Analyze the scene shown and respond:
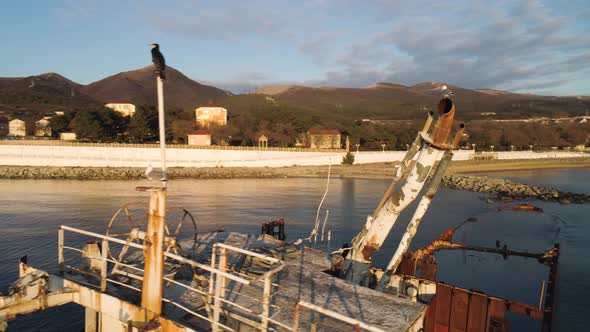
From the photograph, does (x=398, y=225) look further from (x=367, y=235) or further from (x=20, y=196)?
(x=20, y=196)

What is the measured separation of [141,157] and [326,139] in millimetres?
45378

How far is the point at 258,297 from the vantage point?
325 inches

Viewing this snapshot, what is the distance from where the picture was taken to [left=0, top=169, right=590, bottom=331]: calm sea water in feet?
56.5

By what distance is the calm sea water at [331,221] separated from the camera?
17.2m

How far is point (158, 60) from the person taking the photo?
653cm

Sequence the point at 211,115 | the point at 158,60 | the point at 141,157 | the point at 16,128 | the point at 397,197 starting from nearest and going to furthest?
the point at 158,60 < the point at 397,197 < the point at 141,157 < the point at 211,115 < the point at 16,128

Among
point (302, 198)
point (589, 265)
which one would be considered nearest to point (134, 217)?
point (302, 198)

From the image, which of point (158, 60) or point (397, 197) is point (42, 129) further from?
point (397, 197)

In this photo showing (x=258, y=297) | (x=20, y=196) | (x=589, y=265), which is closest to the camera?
(x=258, y=297)

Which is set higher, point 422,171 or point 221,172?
point 422,171

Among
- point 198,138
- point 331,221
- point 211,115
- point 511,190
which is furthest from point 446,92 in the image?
point 211,115

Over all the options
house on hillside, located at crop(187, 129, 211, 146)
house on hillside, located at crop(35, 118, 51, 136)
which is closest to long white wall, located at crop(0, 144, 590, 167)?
house on hillside, located at crop(187, 129, 211, 146)

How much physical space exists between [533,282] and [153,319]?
18.3m

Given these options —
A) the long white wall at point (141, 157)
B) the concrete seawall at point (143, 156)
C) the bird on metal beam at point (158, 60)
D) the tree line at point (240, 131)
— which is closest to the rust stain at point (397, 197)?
the bird on metal beam at point (158, 60)
